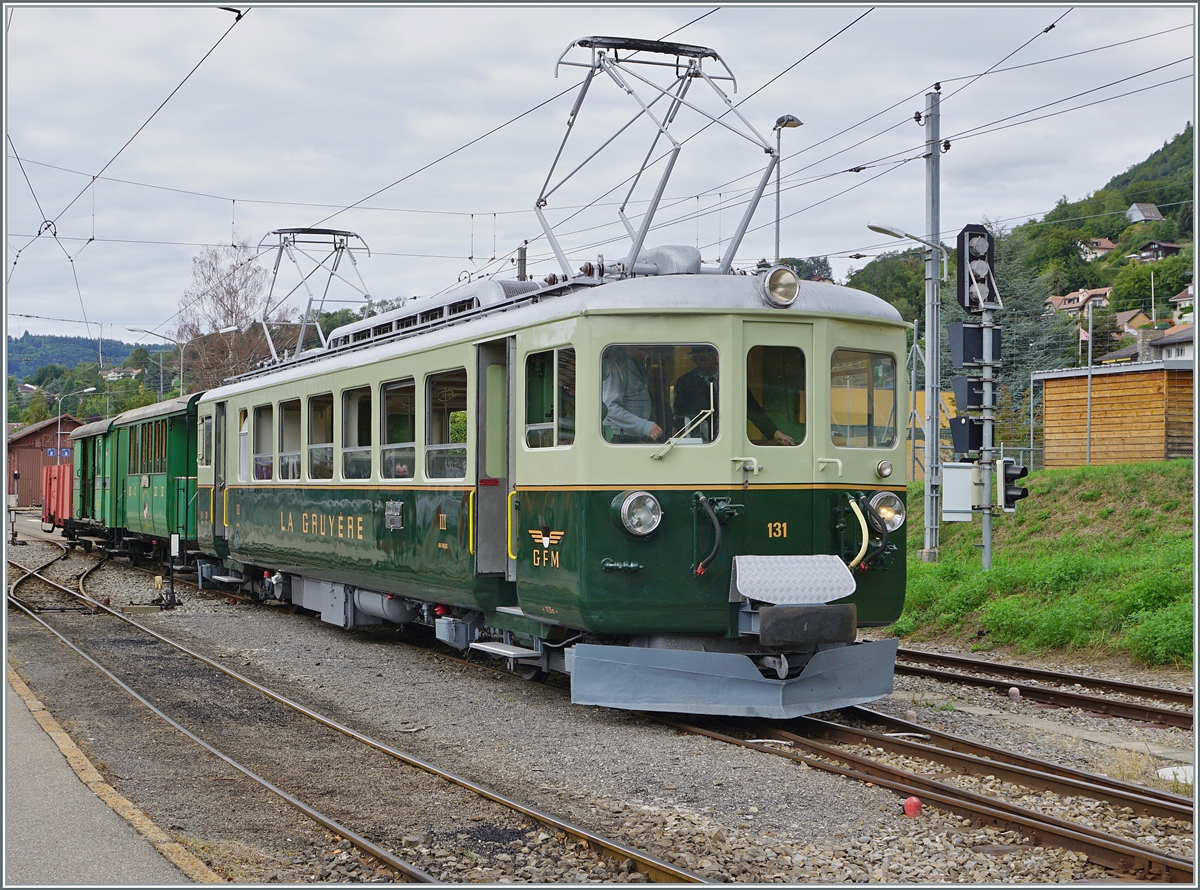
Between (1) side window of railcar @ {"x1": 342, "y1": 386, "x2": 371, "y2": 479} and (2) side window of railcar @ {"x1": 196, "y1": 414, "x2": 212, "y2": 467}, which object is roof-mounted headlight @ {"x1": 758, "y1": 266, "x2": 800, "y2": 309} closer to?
(1) side window of railcar @ {"x1": 342, "y1": 386, "x2": 371, "y2": 479}

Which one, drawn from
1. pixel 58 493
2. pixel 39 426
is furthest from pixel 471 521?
pixel 39 426

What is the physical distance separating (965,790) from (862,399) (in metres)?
3.09

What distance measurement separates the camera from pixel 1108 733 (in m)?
8.80

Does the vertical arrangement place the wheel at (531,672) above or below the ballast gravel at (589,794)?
above

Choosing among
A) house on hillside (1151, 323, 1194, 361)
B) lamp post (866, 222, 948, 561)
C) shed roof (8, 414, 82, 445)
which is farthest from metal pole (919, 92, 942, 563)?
shed roof (8, 414, 82, 445)

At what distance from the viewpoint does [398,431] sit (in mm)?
11078

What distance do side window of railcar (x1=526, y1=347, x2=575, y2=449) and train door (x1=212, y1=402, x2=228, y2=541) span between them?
848cm

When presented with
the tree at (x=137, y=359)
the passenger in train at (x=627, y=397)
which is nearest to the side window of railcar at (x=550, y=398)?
the passenger in train at (x=627, y=397)

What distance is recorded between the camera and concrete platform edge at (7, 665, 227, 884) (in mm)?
5238

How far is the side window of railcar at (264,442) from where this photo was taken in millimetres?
14547

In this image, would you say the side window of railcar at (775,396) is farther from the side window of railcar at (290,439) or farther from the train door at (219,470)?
the train door at (219,470)

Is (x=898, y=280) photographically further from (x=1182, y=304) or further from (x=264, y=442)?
(x=264, y=442)

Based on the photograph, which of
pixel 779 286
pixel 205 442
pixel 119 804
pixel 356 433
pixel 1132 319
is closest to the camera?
pixel 119 804

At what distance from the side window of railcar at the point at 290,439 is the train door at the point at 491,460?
14.9 ft
